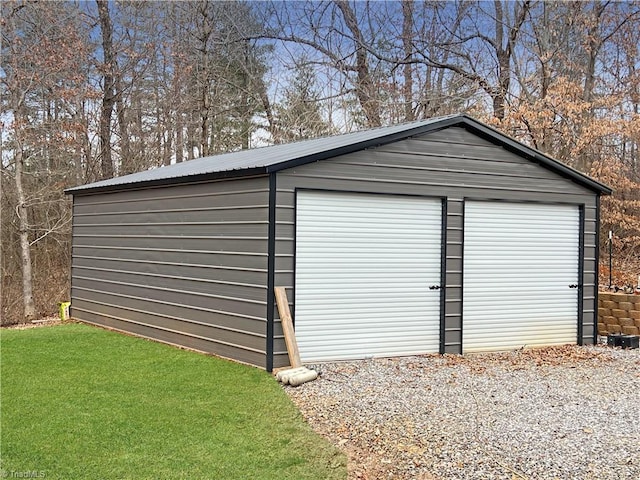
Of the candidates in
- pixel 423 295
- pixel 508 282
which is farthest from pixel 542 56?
Answer: pixel 423 295

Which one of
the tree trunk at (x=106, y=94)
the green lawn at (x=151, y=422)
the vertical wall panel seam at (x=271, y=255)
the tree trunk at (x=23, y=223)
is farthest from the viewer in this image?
the tree trunk at (x=106, y=94)

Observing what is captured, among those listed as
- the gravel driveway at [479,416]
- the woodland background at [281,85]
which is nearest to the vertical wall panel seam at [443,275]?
the gravel driveway at [479,416]

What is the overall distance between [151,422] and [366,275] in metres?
3.48

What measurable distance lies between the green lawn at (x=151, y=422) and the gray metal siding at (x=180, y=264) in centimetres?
48

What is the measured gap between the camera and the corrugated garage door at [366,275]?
7.77 metres

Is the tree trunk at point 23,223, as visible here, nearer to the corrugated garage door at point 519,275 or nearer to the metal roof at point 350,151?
the metal roof at point 350,151

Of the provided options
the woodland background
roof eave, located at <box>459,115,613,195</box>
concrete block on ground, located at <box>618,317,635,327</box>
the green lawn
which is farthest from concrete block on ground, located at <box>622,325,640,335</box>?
the green lawn

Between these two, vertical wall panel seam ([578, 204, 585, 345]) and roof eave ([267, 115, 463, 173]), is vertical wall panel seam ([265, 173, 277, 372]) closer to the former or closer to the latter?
roof eave ([267, 115, 463, 173])

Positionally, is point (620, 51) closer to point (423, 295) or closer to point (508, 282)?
point (508, 282)

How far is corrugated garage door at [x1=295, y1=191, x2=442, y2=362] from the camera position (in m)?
7.77

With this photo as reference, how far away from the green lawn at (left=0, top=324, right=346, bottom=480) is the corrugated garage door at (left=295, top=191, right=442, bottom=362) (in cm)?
106

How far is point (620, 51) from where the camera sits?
18219mm

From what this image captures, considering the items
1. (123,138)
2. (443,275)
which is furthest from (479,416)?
(123,138)

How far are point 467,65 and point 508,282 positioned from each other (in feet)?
36.4
